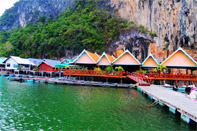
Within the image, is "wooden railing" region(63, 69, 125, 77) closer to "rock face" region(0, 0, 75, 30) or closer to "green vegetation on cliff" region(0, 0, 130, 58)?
"green vegetation on cliff" region(0, 0, 130, 58)

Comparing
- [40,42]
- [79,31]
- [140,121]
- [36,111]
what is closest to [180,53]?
[140,121]

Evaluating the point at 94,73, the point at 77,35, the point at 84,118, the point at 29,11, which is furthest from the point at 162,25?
the point at 29,11

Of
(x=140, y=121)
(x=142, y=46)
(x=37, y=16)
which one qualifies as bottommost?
(x=140, y=121)

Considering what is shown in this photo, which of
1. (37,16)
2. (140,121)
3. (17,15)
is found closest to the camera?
(140,121)

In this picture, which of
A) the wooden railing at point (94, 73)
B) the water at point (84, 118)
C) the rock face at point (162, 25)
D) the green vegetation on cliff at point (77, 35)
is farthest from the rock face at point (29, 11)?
the water at point (84, 118)

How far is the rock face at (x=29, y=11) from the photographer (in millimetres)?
90750

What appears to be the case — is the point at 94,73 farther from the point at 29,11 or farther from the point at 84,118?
the point at 29,11

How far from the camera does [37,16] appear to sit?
3691 inches

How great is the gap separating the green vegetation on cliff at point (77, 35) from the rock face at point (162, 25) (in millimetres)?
5192

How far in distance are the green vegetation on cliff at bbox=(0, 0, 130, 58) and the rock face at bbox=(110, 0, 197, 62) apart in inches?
204

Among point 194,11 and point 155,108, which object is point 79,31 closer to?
point 194,11

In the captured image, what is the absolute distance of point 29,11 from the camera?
9775 cm

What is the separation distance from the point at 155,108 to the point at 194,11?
113ft

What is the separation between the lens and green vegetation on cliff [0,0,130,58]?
55000 mm
